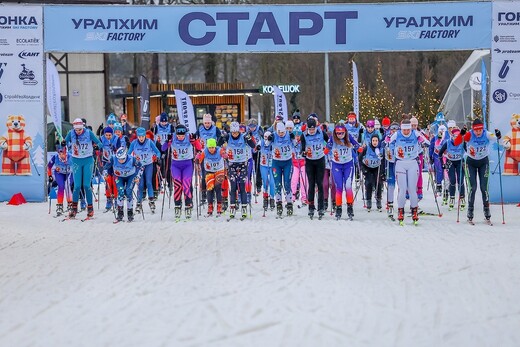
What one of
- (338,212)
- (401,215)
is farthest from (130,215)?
(401,215)

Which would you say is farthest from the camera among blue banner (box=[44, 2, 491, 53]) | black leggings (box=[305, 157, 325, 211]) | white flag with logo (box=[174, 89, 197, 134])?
blue banner (box=[44, 2, 491, 53])

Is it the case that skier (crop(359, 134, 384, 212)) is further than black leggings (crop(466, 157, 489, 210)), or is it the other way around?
skier (crop(359, 134, 384, 212))

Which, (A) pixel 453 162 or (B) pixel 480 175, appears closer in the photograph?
(B) pixel 480 175

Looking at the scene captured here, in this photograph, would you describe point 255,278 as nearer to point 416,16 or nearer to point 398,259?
point 398,259

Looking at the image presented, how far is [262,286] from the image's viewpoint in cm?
899

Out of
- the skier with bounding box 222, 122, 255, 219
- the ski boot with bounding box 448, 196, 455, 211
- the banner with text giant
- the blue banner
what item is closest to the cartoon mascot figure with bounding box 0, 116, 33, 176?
the banner with text giant

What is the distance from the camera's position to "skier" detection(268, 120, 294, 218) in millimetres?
16531

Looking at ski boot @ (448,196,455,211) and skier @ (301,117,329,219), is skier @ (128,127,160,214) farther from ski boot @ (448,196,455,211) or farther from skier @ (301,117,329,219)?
ski boot @ (448,196,455,211)

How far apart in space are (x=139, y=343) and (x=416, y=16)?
47.1 ft

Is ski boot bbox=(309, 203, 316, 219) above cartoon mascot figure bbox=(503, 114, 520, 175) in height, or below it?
below

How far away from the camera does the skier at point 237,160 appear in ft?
53.6

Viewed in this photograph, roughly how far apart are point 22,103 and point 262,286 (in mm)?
12762

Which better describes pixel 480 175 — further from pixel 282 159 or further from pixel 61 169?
pixel 61 169

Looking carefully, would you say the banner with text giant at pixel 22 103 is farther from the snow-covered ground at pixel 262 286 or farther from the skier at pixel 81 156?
the snow-covered ground at pixel 262 286
